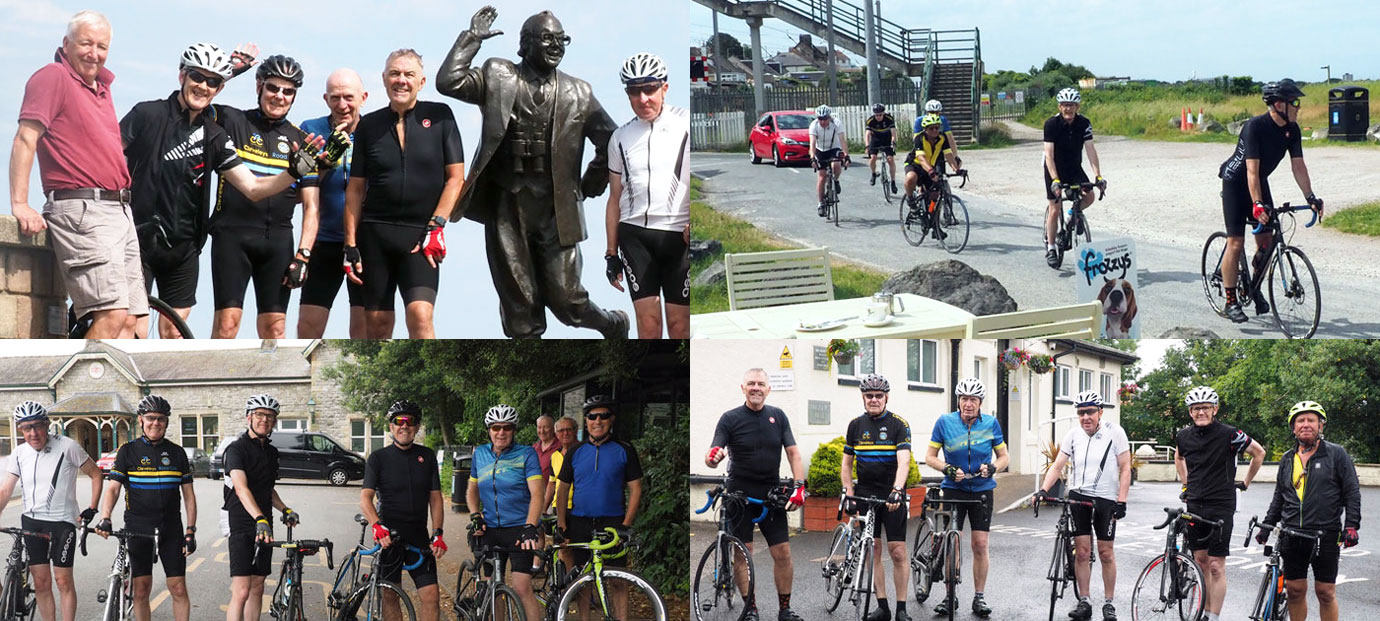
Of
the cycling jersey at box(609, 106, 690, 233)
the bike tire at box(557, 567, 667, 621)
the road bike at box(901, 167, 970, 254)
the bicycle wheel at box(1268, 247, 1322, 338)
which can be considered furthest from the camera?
the road bike at box(901, 167, 970, 254)

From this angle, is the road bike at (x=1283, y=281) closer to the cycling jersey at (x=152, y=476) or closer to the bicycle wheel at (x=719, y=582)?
the bicycle wheel at (x=719, y=582)

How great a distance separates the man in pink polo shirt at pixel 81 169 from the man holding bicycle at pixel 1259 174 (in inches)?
282

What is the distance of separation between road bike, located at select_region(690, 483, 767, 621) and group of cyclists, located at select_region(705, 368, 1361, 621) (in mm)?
58

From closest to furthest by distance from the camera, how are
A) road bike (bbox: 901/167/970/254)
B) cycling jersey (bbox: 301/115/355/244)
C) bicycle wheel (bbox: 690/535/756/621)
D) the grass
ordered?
bicycle wheel (bbox: 690/535/756/621), cycling jersey (bbox: 301/115/355/244), the grass, road bike (bbox: 901/167/970/254)

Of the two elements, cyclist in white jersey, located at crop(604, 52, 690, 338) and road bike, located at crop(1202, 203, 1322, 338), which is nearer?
cyclist in white jersey, located at crop(604, 52, 690, 338)

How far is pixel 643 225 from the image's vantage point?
8.79m

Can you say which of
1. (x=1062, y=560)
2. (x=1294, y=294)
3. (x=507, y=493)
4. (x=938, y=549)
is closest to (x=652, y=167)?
(x=507, y=493)

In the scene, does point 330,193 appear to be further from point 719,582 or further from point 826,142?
point 826,142

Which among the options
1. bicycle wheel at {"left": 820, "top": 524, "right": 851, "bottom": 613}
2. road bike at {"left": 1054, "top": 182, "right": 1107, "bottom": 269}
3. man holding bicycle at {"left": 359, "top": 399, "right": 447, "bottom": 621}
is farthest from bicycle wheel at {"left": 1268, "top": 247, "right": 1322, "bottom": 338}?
man holding bicycle at {"left": 359, "top": 399, "right": 447, "bottom": 621}

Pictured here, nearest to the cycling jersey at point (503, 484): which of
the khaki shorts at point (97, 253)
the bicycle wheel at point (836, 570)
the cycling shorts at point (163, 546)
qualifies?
the cycling shorts at point (163, 546)

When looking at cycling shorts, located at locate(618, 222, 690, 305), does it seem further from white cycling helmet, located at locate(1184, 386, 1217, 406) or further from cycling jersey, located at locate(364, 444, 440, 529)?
white cycling helmet, located at locate(1184, 386, 1217, 406)

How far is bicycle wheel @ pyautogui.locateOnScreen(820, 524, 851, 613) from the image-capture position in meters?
8.45

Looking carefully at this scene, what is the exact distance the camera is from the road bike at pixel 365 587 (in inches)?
320

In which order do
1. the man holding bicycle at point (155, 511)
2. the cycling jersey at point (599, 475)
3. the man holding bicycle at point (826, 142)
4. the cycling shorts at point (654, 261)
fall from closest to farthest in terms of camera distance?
the man holding bicycle at point (155, 511) → the cycling jersey at point (599, 475) → the cycling shorts at point (654, 261) → the man holding bicycle at point (826, 142)
